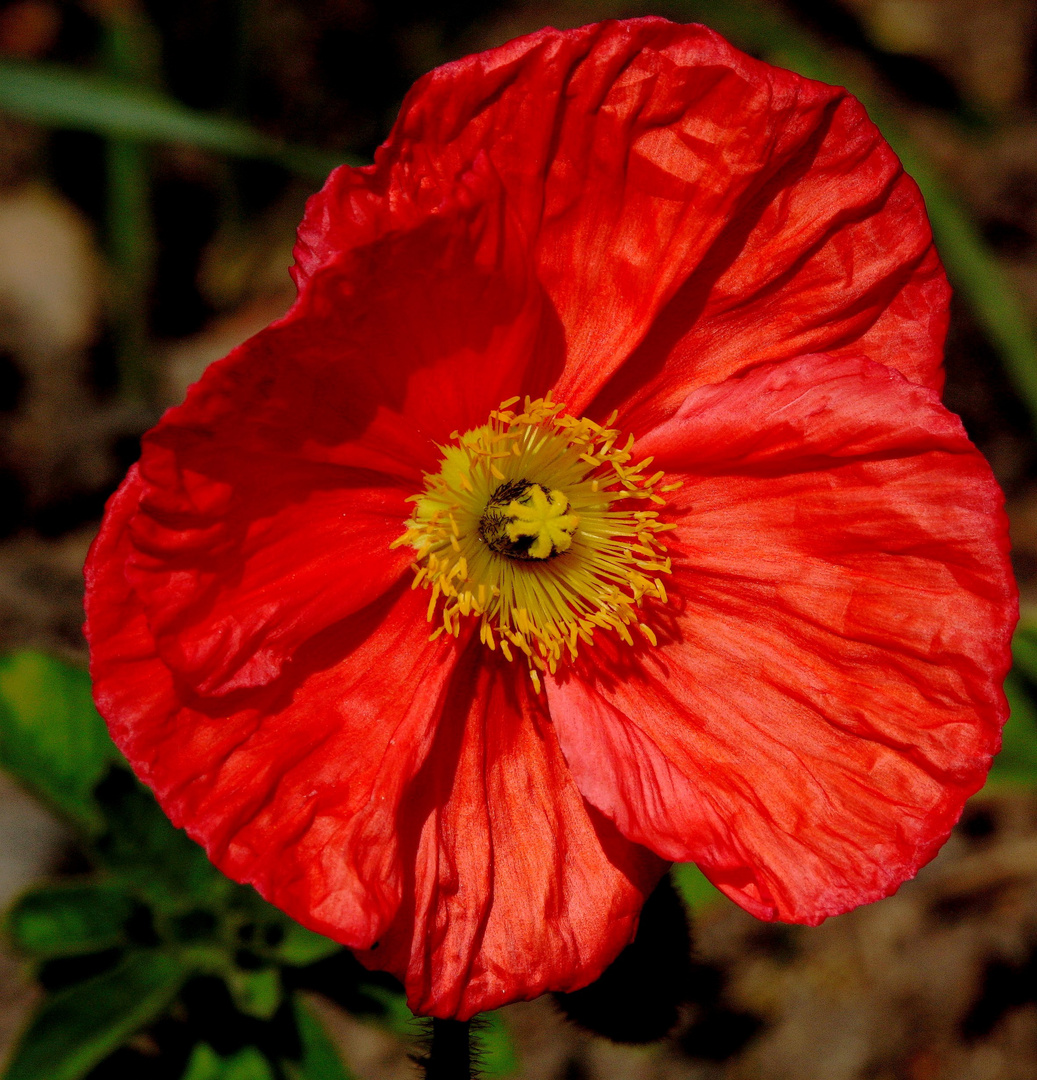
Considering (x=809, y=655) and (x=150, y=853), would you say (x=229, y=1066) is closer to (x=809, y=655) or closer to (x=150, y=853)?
(x=150, y=853)

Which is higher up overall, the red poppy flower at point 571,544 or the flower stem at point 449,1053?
the red poppy flower at point 571,544

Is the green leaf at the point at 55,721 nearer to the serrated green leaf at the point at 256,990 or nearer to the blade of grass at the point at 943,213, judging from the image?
the serrated green leaf at the point at 256,990

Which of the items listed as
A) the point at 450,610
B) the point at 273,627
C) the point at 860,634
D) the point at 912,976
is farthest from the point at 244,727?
the point at 912,976

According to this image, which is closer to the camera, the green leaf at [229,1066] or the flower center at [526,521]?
the flower center at [526,521]

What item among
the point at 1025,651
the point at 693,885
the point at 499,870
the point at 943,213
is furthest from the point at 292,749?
the point at 943,213

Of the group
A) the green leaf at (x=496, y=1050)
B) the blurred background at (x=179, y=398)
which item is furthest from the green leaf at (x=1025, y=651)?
the green leaf at (x=496, y=1050)

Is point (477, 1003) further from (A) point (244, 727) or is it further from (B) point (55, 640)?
(B) point (55, 640)
